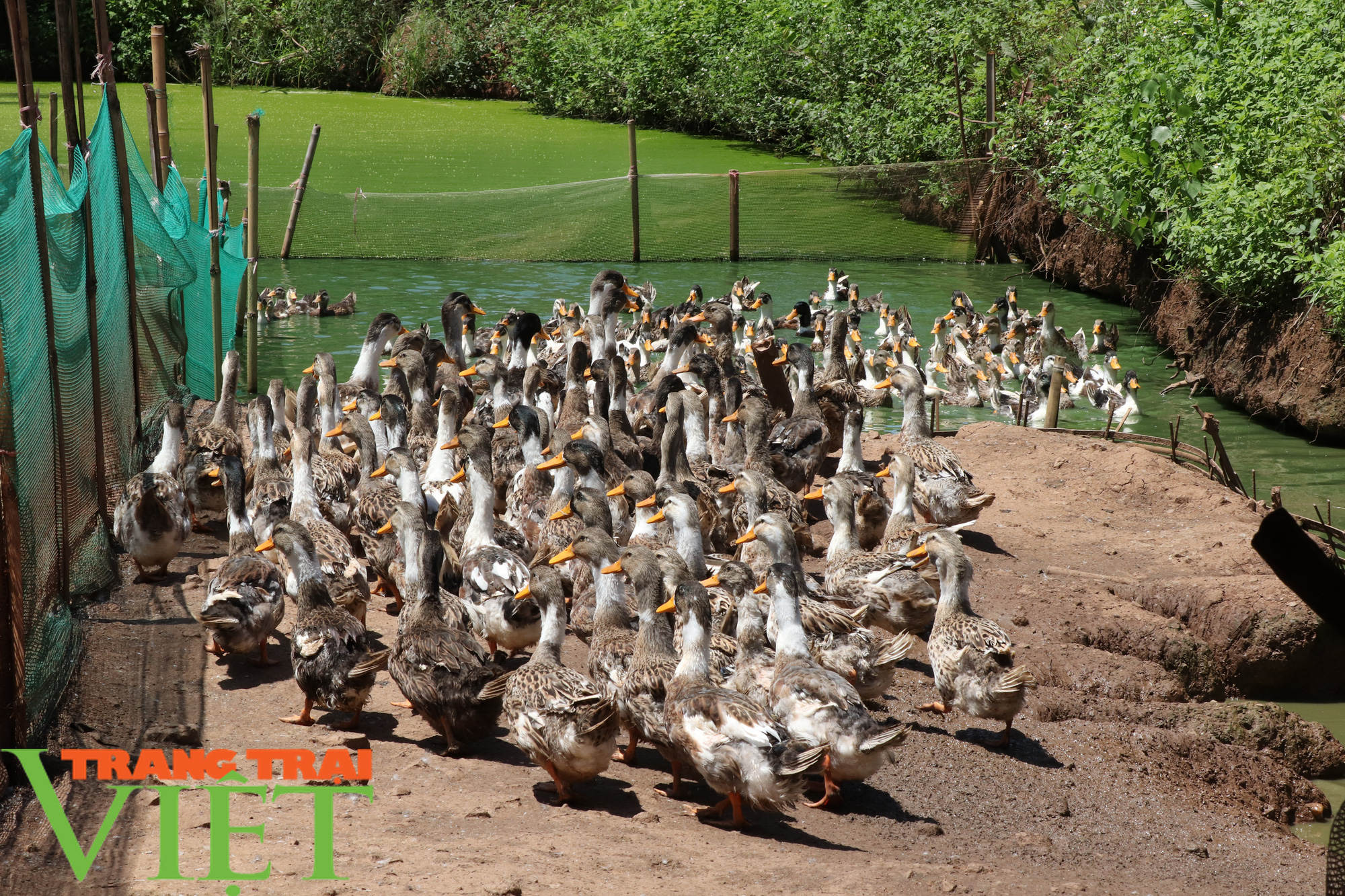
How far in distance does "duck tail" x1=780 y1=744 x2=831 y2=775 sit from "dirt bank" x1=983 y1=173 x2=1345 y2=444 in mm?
12192

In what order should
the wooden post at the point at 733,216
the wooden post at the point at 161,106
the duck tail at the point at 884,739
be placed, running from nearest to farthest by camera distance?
1. the duck tail at the point at 884,739
2. the wooden post at the point at 161,106
3. the wooden post at the point at 733,216

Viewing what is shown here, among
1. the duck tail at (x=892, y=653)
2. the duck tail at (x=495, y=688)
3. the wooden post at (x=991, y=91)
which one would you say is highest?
the wooden post at (x=991, y=91)

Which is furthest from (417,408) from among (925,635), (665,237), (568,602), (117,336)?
(665,237)

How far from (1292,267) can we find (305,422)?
11834 mm

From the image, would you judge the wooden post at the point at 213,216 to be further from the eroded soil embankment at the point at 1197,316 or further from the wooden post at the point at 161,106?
the eroded soil embankment at the point at 1197,316

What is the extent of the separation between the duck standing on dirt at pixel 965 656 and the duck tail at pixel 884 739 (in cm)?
115

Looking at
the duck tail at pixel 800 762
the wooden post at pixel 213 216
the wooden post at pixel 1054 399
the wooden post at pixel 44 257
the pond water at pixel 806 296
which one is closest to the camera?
the duck tail at pixel 800 762

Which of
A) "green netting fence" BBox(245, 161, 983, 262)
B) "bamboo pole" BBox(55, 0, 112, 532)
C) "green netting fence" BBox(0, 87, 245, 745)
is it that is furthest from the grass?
"bamboo pole" BBox(55, 0, 112, 532)

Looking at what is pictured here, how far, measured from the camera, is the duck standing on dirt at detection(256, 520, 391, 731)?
19.0 ft

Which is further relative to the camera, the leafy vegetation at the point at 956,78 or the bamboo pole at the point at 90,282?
the leafy vegetation at the point at 956,78

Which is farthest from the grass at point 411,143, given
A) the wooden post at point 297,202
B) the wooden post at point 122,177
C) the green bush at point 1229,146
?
the wooden post at point 122,177

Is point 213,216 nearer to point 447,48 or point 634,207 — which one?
point 634,207

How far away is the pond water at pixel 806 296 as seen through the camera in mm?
14383

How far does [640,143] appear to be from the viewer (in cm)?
3475
